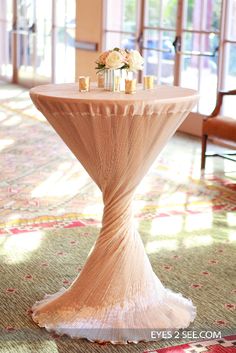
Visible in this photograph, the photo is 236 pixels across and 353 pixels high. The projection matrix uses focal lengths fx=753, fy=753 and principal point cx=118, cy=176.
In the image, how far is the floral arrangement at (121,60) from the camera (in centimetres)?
363

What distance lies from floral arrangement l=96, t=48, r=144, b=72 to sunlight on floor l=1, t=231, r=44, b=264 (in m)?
1.37

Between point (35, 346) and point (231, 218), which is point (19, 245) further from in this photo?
point (231, 218)

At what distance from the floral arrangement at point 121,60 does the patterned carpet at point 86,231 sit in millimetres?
1202

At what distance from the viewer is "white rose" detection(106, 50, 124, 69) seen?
3.62 metres

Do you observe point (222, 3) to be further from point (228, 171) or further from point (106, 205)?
point (106, 205)

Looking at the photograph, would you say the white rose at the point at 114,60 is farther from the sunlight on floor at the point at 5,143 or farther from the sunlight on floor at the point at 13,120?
the sunlight on floor at the point at 13,120

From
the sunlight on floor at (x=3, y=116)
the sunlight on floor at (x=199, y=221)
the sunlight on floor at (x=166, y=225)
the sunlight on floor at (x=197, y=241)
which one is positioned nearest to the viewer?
the sunlight on floor at (x=197, y=241)

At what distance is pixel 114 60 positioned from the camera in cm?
362

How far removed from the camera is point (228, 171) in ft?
22.8

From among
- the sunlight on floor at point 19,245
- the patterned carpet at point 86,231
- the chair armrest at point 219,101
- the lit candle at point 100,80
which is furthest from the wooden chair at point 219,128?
the lit candle at point 100,80

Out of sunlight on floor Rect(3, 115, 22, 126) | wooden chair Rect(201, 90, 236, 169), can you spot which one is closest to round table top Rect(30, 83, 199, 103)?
wooden chair Rect(201, 90, 236, 169)

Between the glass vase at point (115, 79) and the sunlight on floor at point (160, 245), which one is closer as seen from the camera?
the glass vase at point (115, 79)

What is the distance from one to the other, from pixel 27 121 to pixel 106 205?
6193 millimetres

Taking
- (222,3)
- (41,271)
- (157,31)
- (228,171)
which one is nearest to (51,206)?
(41,271)
